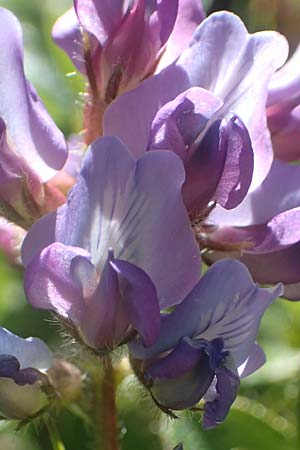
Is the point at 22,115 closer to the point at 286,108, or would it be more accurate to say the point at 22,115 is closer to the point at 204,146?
the point at 204,146

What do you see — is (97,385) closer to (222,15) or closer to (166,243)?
(166,243)

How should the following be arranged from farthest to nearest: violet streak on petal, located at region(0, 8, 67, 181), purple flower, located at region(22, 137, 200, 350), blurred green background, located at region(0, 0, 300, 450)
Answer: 1. blurred green background, located at region(0, 0, 300, 450)
2. violet streak on petal, located at region(0, 8, 67, 181)
3. purple flower, located at region(22, 137, 200, 350)

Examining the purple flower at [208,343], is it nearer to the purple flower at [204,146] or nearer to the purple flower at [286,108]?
the purple flower at [204,146]

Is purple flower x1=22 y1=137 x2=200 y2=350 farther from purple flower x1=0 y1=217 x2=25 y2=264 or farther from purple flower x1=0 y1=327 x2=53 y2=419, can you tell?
purple flower x1=0 y1=217 x2=25 y2=264

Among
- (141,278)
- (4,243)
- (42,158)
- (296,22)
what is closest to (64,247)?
(141,278)

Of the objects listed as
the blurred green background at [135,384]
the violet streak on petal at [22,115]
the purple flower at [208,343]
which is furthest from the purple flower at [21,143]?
the purple flower at [208,343]

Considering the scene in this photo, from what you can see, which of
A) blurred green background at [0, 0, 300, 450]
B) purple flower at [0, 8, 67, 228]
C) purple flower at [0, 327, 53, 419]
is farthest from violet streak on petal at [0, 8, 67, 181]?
purple flower at [0, 327, 53, 419]
